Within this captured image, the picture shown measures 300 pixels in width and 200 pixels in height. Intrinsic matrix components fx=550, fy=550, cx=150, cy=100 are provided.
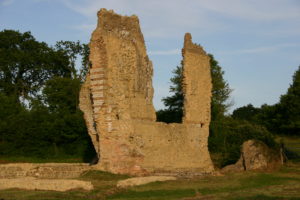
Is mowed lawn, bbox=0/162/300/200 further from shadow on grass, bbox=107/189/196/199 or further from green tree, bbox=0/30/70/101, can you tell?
green tree, bbox=0/30/70/101

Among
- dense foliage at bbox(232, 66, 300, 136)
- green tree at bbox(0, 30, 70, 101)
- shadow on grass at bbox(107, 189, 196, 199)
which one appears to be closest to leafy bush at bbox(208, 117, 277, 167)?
dense foliage at bbox(232, 66, 300, 136)

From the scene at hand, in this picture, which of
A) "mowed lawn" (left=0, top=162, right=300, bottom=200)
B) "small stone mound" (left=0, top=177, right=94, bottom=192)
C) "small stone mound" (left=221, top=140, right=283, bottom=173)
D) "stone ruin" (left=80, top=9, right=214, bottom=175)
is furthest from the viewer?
"small stone mound" (left=221, top=140, right=283, bottom=173)

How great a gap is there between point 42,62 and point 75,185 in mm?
34546

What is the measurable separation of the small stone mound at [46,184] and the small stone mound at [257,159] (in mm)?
8639

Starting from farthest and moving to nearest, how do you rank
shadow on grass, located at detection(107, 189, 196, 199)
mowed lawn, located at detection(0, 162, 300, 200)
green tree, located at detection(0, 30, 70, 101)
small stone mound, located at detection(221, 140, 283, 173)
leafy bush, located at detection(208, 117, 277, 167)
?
green tree, located at detection(0, 30, 70, 101), leafy bush, located at detection(208, 117, 277, 167), small stone mound, located at detection(221, 140, 283, 173), shadow on grass, located at detection(107, 189, 196, 199), mowed lawn, located at detection(0, 162, 300, 200)

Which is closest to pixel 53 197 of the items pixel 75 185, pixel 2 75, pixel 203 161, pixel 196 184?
pixel 75 185

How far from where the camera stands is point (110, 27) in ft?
64.7

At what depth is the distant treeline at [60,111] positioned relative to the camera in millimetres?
31964

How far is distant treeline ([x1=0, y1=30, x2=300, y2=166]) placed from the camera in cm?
3196

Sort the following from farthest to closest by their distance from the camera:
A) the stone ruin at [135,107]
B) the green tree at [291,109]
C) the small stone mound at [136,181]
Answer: the green tree at [291,109], the stone ruin at [135,107], the small stone mound at [136,181]

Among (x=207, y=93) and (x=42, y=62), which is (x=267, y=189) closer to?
(x=207, y=93)

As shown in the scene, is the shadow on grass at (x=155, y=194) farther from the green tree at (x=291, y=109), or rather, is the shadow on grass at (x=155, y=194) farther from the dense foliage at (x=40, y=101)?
the green tree at (x=291, y=109)

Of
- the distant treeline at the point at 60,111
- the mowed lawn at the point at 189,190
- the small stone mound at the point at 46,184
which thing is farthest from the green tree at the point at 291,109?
the small stone mound at the point at 46,184

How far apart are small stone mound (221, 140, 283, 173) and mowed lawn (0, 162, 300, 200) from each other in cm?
337
